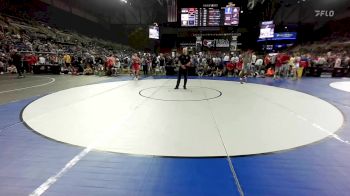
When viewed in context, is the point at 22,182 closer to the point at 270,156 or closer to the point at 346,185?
the point at 270,156

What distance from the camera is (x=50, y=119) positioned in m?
5.32

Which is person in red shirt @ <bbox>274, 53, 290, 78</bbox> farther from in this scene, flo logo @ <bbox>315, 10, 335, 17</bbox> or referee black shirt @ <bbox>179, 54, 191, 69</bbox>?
flo logo @ <bbox>315, 10, 335, 17</bbox>

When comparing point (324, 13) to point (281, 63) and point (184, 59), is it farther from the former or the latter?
point (184, 59)

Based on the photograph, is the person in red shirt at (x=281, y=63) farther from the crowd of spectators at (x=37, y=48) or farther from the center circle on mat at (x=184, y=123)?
the crowd of spectators at (x=37, y=48)

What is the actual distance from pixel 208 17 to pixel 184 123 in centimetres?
1740

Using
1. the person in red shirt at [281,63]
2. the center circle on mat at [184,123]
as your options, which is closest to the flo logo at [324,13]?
the person in red shirt at [281,63]

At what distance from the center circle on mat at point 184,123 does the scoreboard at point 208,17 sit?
14378mm

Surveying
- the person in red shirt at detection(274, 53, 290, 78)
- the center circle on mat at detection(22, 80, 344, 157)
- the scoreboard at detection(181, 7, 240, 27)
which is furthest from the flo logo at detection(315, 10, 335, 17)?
the center circle on mat at detection(22, 80, 344, 157)

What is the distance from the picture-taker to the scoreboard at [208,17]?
804 inches

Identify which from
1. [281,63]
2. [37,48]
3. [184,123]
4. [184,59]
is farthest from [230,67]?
[37,48]

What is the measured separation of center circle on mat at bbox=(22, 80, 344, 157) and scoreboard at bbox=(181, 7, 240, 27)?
14378 mm

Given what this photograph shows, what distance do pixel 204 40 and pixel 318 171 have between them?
74.8 feet

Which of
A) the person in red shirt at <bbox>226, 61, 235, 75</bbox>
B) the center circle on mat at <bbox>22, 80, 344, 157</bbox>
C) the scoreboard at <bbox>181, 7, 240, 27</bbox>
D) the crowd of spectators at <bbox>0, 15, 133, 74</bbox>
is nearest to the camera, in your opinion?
the center circle on mat at <bbox>22, 80, 344, 157</bbox>

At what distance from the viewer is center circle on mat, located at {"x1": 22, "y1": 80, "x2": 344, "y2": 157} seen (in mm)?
3928
